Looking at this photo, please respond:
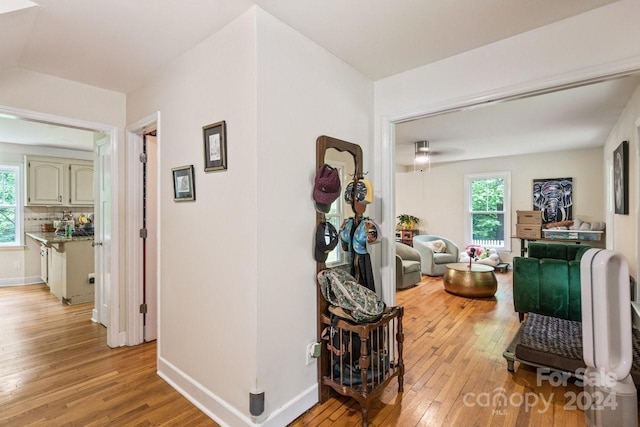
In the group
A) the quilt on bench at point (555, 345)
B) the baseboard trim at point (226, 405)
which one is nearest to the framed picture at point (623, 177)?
the quilt on bench at point (555, 345)

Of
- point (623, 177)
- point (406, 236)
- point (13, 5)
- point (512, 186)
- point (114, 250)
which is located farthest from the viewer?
point (406, 236)

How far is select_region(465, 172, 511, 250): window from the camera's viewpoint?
22.1 ft

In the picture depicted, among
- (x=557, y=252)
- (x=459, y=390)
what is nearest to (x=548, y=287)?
(x=557, y=252)

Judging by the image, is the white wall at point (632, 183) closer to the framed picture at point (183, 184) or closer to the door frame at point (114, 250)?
the framed picture at point (183, 184)

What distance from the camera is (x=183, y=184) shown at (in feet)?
7.23

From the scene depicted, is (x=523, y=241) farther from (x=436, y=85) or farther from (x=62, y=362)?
(x=62, y=362)

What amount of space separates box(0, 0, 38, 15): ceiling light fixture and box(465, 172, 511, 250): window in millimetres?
7349

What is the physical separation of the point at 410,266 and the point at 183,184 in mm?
3862

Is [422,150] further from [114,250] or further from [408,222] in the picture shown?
[114,250]

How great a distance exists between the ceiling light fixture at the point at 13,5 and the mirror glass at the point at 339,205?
5.76ft

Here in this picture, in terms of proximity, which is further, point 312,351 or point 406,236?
point 406,236

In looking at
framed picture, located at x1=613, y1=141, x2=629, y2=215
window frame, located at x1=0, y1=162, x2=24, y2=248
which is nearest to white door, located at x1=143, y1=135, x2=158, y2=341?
window frame, located at x1=0, y1=162, x2=24, y2=248

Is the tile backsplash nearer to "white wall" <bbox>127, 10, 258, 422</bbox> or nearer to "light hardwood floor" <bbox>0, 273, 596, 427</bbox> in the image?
"light hardwood floor" <bbox>0, 273, 596, 427</bbox>

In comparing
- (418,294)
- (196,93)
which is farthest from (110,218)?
(418,294)
